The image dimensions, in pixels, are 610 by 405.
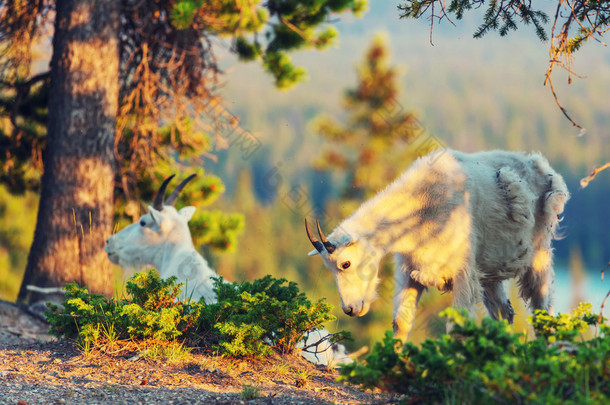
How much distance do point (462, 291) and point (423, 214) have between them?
26.7 inches

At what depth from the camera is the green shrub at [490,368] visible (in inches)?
104

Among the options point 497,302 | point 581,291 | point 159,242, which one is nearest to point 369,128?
point 159,242

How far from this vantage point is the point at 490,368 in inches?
106

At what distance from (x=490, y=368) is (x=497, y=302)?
3448 millimetres

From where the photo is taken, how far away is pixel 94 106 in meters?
8.11

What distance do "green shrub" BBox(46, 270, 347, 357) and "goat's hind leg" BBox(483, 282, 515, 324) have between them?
6.29 feet

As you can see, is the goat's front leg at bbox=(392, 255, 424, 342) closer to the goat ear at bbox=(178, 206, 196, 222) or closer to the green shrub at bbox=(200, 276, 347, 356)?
the green shrub at bbox=(200, 276, 347, 356)

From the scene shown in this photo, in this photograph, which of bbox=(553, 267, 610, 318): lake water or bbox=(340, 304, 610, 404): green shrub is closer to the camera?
bbox=(340, 304, 610, 404): green shrub

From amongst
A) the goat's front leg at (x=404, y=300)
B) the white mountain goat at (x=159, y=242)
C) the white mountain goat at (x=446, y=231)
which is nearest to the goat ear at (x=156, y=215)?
the white mountain goat at (x=159, y=242)

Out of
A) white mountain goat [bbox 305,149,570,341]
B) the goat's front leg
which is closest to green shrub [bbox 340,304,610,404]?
white mountain goat [bbox 305,149,570,341]

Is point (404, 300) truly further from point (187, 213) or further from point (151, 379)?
point (187, 213)

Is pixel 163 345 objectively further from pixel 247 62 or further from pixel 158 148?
pixel 247 62

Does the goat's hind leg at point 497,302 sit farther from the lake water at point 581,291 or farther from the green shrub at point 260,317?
the green shrub at point 260,317

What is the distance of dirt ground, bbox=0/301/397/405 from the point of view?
11.7ft
